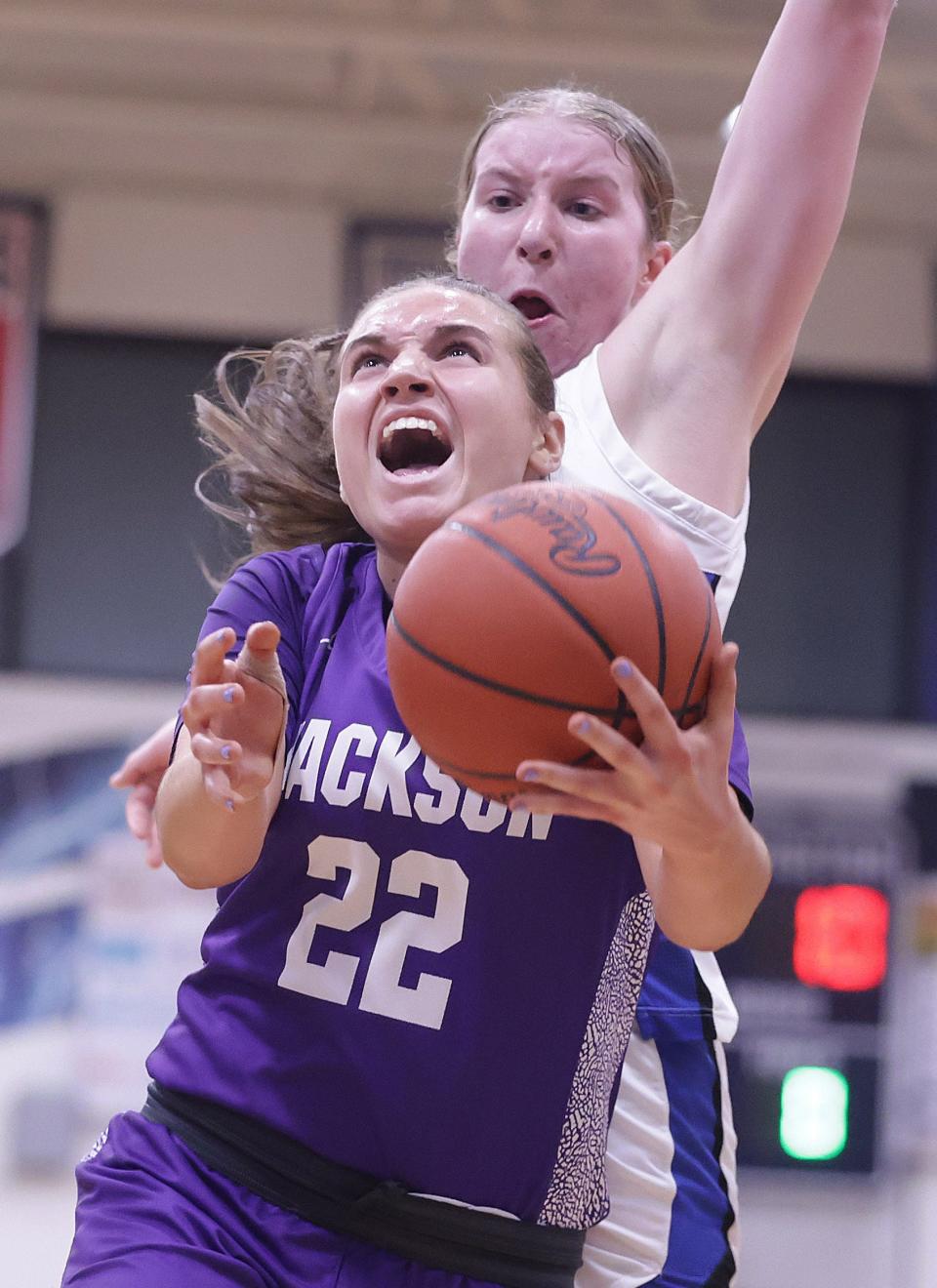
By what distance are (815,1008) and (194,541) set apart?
2.67 meters

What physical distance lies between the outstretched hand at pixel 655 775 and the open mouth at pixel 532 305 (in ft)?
2.89

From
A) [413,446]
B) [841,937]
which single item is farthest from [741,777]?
[841,937]

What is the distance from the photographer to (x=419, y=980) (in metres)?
1.49

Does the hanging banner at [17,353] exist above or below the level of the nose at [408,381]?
above

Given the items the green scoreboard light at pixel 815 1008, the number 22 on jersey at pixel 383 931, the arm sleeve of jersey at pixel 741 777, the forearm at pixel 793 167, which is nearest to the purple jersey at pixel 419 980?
the number 22 on jersey at pixel 383 931

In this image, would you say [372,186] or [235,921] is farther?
[372,186]

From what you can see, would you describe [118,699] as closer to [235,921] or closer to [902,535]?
[902,535]

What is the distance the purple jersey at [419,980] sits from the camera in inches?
58.3

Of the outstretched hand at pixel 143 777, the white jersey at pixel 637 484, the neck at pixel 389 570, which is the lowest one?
the outstretched hand at pixel 143 777

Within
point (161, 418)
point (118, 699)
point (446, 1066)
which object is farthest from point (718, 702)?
point (161, 418)

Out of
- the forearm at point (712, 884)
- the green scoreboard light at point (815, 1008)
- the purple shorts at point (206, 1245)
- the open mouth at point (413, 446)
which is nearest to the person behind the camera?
the forearm at point (712, 884)

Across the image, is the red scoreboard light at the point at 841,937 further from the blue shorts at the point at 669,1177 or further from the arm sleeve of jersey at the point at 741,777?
the arm sleeve of jersey at the point at 741,777

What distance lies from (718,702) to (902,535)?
5144mm

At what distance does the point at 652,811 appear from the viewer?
48.3 inches
